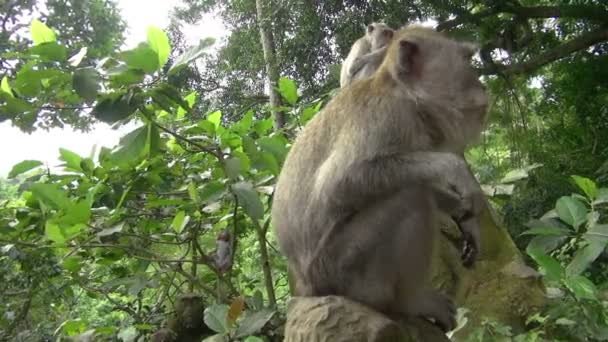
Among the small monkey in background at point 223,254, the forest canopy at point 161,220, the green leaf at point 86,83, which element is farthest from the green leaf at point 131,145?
the small monkey in background at point 223,254

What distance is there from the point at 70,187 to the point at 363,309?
174 centimetres

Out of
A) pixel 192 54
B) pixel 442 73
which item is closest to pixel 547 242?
pixel 442 73

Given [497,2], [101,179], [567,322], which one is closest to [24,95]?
[101,179]

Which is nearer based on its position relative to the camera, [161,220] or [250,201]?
[250,201]

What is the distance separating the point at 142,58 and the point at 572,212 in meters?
1.92

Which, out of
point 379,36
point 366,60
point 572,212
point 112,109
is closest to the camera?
point 112,109

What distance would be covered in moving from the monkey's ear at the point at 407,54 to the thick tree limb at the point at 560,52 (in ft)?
20.6

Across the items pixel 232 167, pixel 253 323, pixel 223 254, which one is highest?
pixel 232 167

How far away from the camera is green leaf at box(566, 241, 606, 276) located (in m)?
2.71

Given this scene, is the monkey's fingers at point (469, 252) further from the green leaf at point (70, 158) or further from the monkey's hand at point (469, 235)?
the green leaf at point (70, 158)

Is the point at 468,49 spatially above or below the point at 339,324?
above

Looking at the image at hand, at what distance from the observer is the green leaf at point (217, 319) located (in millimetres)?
2664

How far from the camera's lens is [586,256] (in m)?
2.74

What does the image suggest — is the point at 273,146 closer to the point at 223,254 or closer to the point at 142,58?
the point at 223,254
